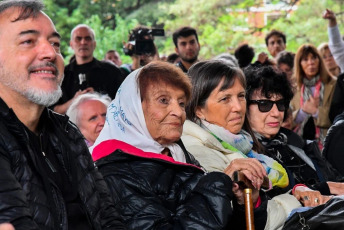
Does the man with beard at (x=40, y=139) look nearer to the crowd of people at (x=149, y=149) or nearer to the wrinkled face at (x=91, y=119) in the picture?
the crowd of people at (x=149, y=149)

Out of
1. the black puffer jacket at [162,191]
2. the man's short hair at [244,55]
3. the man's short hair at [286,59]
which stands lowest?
the black puffer jacket at [162,191]

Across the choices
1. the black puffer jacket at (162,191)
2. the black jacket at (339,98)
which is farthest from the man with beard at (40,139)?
the black jacket at (339,98)

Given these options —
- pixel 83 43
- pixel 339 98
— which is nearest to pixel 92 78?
pixel 83 43

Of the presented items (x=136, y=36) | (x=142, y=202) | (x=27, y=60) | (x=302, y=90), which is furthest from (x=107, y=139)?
(x=302, y=90)

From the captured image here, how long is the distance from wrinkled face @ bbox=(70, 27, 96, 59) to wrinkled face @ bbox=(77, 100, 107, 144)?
2.31 meters

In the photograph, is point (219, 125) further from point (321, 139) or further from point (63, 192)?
point (321, 139)

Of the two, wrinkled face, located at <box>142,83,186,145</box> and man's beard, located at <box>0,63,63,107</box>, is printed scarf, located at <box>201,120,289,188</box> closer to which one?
wrinkled face, located at <box>142,83,186,145</box>

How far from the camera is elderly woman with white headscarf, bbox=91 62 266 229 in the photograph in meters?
3.30

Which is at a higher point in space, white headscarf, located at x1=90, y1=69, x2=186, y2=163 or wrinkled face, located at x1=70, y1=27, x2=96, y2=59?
wrinkled face, located at x1=70, y1=27, x2=96, y2=59

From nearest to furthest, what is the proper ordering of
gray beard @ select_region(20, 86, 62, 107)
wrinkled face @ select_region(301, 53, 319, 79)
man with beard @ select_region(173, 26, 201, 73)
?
gray beard @ select_region(20, 86, 62, 107), man with beard @ select_region(173, 26, 201, 73), wrinkled face @ select_region(301, 53, 319, 79)

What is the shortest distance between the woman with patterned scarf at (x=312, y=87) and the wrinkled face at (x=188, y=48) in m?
1.19

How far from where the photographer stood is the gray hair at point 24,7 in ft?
10.1

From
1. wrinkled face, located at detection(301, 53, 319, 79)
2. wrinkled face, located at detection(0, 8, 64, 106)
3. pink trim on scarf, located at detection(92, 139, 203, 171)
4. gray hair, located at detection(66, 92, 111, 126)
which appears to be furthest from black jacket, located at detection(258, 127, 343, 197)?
wrinkled face, located at detection(301, 53, 319, 79)

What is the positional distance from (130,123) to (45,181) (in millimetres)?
894
